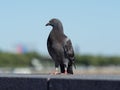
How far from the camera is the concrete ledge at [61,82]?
27.2 feet

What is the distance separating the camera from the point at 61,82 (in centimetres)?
877

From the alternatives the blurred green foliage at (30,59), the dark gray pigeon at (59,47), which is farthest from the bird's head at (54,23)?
the blurred green foliage at (30,59)

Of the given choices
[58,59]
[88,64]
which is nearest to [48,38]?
[58,59]

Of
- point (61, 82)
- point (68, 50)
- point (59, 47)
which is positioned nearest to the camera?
point (61, 82)

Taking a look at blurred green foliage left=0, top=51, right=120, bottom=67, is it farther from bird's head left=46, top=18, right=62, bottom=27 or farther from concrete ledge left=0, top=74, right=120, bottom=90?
concrete ledge left=0, top=74, right=120, bottom=90

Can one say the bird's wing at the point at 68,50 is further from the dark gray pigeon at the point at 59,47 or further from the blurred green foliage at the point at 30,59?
the blurred green foliage at the point at 30,59

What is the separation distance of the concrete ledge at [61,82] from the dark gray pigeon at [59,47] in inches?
132

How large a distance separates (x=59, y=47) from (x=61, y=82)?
403 cm

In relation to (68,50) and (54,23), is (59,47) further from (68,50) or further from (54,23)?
(54,23)

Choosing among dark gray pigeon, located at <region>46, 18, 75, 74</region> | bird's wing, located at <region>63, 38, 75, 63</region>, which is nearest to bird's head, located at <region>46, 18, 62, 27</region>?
dark gray pigeon, located at <region>46, 18, 75, 74</region>

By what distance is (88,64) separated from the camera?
173m

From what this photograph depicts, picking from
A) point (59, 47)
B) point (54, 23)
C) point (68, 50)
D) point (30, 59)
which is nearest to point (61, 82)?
point (59, 47)

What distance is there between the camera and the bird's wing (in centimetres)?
1276

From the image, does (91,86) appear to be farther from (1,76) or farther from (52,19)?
(52,19)
